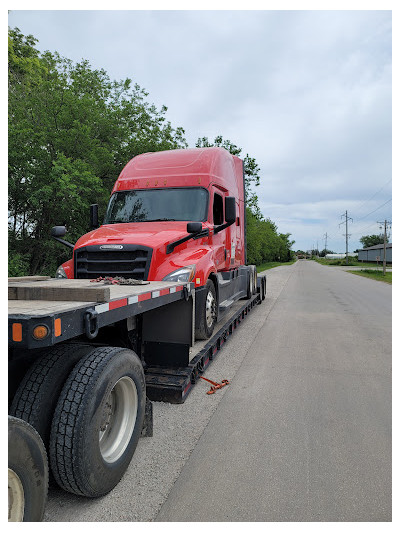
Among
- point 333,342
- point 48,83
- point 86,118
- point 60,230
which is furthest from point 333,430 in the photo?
point 48,83

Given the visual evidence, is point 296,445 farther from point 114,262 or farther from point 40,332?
point 114,262

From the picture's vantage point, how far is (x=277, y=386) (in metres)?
4.57

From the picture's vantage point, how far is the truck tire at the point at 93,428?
2234 millimetres

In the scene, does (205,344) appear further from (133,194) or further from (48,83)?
(48,83)

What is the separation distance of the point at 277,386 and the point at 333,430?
3.78ft

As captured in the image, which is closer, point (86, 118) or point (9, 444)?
point (9, 444)

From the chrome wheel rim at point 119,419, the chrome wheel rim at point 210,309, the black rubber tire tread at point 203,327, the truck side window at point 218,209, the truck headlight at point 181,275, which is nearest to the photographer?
the chrome wheel rim at point 119,419

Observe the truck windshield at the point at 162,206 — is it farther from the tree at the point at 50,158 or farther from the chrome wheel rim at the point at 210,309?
the tree at the point at 50,158

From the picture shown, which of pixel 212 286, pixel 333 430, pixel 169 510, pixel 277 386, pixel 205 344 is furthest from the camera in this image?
pixel 212 286

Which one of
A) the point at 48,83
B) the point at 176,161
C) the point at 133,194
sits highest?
the point at 48,83

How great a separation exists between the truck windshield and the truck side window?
0.40 m

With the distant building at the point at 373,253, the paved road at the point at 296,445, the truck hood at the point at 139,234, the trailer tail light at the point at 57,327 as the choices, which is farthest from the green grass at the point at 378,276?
the distant building at the point at 373,253

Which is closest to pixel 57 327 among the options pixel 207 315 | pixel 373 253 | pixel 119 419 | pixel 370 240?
pixel 119 419

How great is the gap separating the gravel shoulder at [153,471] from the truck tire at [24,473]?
0.54m
